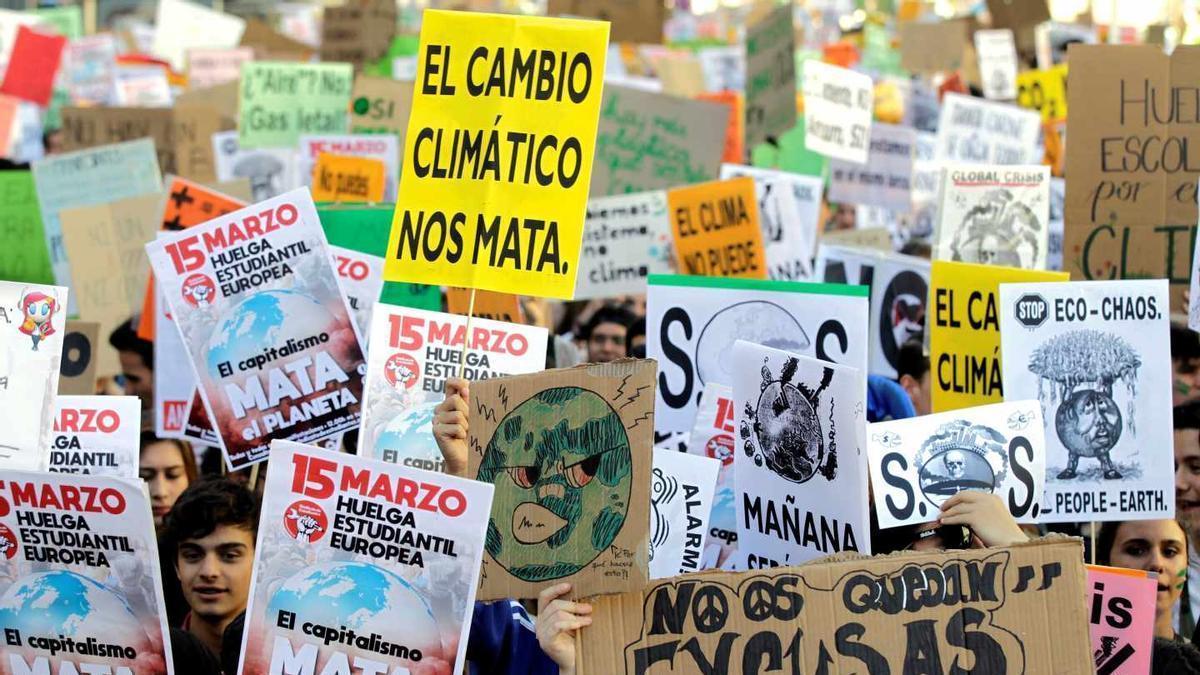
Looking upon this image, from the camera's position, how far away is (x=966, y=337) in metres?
5.84

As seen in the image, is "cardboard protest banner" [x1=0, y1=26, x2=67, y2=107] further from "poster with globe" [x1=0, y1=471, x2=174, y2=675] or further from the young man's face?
"poster with globe" [x1=0, y1=471, x2=174, y2=675]

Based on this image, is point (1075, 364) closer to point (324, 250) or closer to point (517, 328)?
point (517, 328)

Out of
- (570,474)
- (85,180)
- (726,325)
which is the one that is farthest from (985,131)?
(570,474)

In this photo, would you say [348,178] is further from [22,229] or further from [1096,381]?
[1096,381]

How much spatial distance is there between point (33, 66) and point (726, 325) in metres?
10.1

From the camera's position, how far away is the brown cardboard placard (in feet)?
21.6

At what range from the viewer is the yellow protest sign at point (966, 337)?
5.77 meters

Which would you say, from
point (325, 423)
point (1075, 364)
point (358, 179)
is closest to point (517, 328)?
point (325, 423)

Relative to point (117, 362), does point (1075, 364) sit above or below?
above

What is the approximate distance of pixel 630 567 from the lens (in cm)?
355

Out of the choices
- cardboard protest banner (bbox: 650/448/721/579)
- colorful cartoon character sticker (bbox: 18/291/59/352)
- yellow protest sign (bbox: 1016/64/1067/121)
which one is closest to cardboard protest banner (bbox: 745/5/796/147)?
yellow protest sign (bbox: 1016/64/1067/121)

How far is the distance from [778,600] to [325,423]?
2205 millimetres

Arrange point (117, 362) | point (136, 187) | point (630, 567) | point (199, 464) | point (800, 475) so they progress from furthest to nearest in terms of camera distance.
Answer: point (136, 187) < point (117, 362) < point (199, 464) < point (800, 475) < point (630, 567)

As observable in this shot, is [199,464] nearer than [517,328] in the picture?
No
